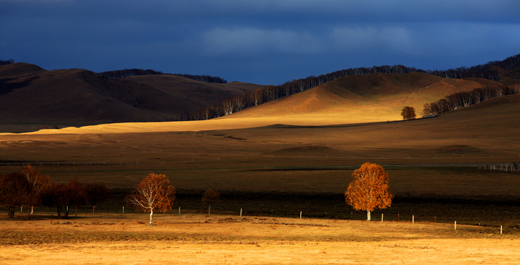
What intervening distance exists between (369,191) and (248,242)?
19387mm

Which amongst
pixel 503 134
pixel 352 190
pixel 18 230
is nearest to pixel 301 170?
pixel 352 190

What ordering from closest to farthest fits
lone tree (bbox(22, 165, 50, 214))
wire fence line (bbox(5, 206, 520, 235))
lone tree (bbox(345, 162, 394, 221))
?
wire fence line (bbox(5, 206, 520, 235)) < lone tree (bbox(22, 165, 50, 214)) < lone tree (bbox(345, 162, 394, 221))

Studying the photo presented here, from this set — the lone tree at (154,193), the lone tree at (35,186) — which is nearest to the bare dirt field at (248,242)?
the lone tree at (154,193)

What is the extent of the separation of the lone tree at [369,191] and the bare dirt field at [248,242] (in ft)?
15.0

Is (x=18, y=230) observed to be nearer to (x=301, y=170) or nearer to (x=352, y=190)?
(x=352, y=190)

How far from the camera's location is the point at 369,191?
43875mm

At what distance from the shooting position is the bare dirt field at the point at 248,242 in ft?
72.3

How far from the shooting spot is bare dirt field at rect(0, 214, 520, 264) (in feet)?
72.3

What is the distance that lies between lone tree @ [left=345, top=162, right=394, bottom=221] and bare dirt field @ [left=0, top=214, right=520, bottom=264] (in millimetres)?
4577

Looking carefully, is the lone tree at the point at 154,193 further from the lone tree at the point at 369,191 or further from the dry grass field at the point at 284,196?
the lone tree at the point at 369,191

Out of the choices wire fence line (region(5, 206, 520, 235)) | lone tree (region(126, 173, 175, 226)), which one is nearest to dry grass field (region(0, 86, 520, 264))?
wire fence line (region(5, 206, 520, 235))

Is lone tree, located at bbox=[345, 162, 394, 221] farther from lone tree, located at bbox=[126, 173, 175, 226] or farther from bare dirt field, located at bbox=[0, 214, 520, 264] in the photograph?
lone tree, located at bbox=[126, 173, 175, 226]

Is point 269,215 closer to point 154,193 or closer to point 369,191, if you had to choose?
point 369,191

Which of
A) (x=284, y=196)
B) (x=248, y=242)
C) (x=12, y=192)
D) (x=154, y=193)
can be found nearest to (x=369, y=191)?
(x=284, y=196)
